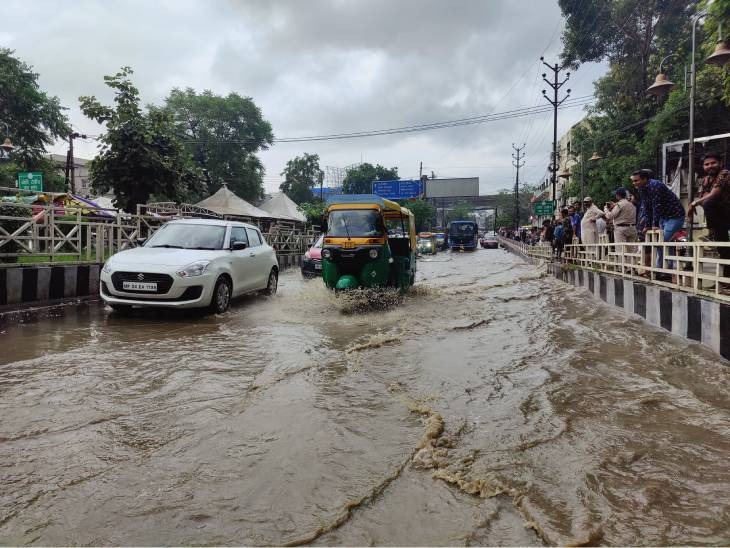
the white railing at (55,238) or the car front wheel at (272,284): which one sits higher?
the white railing at (55,238)

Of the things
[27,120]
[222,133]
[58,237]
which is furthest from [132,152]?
[222,133]

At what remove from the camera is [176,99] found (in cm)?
4166

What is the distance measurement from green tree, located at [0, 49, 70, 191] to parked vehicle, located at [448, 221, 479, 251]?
2847cm

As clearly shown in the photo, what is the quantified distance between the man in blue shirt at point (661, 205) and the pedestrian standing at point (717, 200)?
3.68 feet

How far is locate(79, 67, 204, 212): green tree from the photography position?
12741mm

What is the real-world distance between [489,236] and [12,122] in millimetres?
40808

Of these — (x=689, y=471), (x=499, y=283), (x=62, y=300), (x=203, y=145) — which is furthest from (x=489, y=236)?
(x=689, y=471)

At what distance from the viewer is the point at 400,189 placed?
4691cm

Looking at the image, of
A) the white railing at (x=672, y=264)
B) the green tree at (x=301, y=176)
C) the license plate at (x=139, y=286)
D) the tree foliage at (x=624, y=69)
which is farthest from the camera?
the green tree at (x=301, y=176)

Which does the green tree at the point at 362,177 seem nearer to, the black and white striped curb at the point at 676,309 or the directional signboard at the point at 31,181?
the directional signboard at the point at 31,181

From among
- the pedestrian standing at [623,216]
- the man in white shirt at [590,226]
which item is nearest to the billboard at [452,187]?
the man in white shirt at [590,226]

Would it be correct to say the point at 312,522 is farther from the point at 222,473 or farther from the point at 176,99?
the point at 176,99

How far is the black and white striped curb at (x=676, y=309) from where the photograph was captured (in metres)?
5.12

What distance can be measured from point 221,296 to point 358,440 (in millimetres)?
5073
